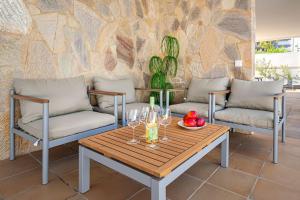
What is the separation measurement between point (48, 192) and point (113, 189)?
0.48 meters

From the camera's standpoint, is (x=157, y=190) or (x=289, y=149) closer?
(x=157, y=190)

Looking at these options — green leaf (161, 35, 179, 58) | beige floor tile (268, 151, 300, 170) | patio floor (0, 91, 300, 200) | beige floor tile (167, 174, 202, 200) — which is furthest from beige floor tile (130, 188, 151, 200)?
green leaf (161, 35, 179, 58)

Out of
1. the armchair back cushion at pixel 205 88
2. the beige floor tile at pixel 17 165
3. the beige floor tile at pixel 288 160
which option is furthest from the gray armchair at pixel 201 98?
the beige floor tile at pixel 17 165

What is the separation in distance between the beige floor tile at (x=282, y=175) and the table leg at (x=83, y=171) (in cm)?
148

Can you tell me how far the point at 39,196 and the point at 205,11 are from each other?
330 centimetres

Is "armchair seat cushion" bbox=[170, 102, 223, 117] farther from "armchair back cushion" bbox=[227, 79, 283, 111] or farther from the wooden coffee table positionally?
the wooden coffee table

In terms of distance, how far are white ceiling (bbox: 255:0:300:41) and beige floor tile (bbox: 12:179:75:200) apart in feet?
16.1

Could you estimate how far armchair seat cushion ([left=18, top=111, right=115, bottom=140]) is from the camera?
1681mm

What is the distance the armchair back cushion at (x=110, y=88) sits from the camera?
266 centimetres

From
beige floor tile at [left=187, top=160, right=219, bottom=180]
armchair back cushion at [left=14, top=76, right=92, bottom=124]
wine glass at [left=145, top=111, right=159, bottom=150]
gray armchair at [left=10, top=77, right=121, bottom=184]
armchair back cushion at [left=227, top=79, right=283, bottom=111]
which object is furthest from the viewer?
armchair back cushion at [left=227, top=79, right=283, bottom=111]

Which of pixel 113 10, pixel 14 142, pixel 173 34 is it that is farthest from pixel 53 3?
pixel 173 34

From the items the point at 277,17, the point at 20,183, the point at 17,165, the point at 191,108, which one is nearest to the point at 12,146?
the point at 17,165

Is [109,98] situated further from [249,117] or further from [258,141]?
[258,141]

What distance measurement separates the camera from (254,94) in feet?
7.97
